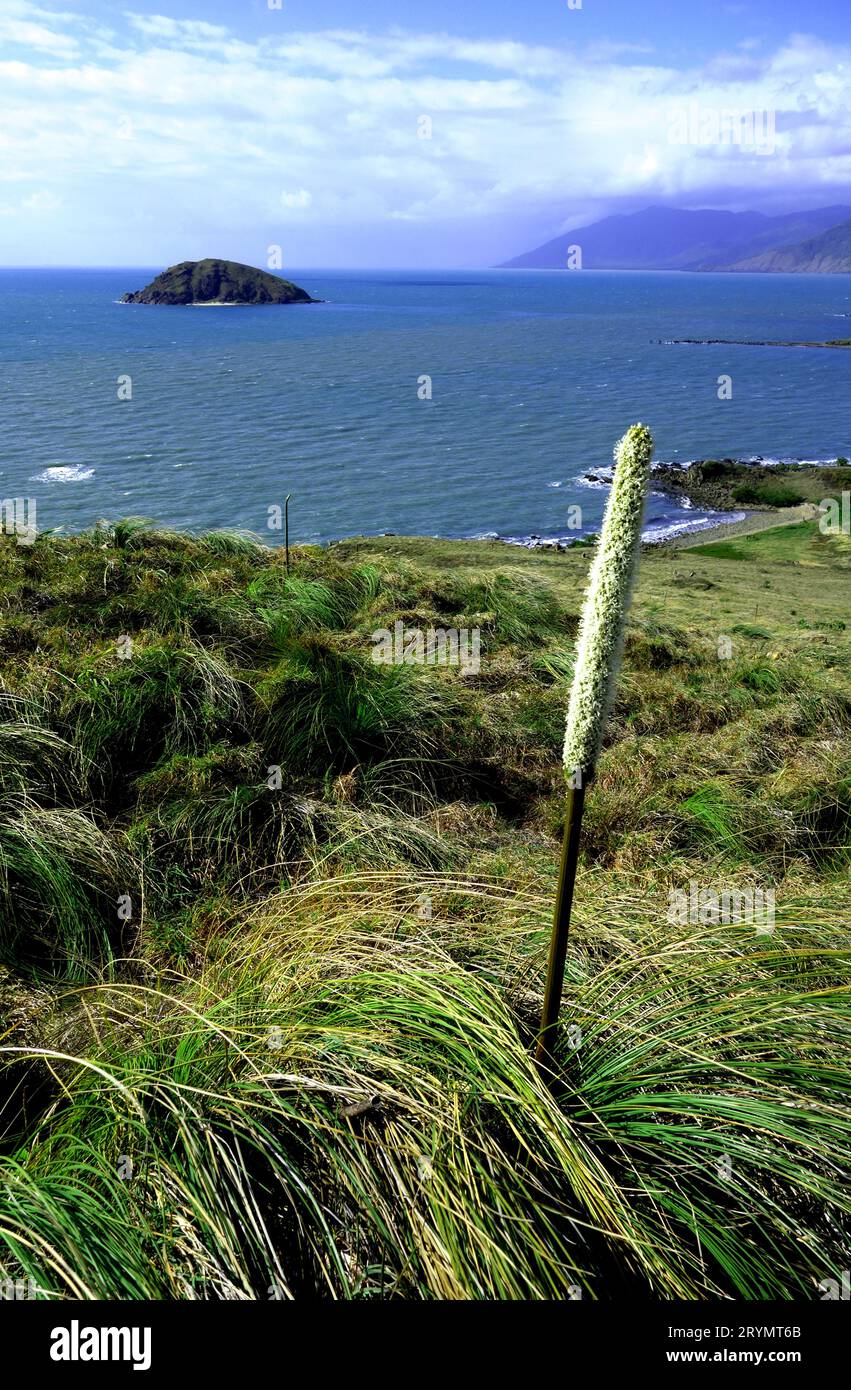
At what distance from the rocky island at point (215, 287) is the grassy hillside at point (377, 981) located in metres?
192

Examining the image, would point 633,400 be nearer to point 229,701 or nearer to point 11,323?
point 229,701

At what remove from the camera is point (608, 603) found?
2.11 m

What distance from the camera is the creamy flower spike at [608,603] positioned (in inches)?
80.2

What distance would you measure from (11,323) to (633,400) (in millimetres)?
107206

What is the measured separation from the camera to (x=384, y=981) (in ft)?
10.4

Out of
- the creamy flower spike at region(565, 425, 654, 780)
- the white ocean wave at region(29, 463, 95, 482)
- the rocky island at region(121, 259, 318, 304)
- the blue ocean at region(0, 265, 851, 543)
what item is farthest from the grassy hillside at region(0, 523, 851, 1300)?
the rocky island at region(121, 259, 318, 304)

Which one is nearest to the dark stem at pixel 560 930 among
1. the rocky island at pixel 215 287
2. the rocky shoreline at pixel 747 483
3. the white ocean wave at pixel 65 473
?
the rocky shoreline at pixel 747 483

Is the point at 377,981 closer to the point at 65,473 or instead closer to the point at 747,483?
the point at 65,473

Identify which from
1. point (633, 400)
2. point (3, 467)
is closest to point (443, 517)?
point (3, 467)

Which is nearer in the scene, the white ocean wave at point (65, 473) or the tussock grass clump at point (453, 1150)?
the tussock grass clump at point (453, 1150)

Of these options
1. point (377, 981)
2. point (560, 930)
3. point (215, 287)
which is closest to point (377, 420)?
point (377, 981)

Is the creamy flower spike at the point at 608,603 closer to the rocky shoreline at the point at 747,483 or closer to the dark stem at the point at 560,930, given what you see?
the dark stem at the point at 560,930

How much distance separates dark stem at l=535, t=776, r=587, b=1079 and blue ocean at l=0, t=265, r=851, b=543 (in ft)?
97.6

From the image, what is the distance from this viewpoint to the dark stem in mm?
2271
